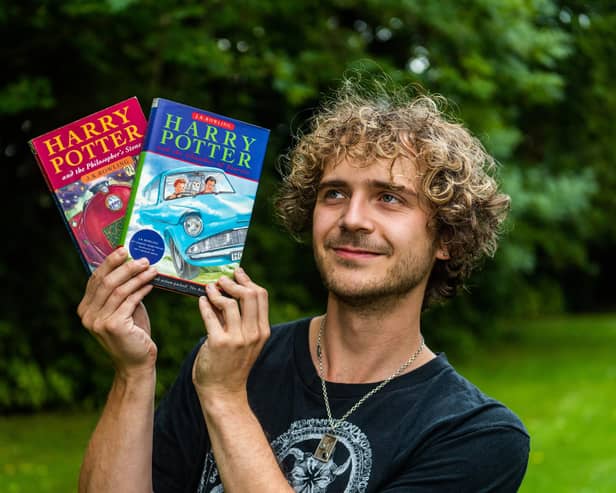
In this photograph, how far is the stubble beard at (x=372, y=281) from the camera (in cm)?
220

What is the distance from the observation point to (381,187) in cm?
224

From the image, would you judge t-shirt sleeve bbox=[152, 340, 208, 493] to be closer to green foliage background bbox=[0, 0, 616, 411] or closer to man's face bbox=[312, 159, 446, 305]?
man's face bbox=[312, 159, 446, 305]

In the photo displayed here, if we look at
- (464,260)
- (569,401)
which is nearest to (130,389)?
(464,260)

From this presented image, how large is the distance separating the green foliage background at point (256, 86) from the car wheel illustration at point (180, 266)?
2.58 metres

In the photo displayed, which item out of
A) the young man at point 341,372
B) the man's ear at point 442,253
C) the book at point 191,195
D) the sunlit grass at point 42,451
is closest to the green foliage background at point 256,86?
the sunlit grass at point 42,451

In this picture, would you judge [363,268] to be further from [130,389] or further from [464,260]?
[130,389]

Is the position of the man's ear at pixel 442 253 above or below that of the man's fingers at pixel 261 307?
above

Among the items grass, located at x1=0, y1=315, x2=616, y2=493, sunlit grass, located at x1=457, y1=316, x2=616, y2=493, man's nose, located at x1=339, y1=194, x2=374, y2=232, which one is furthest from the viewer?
sunlit grass, located at x1=457, y1=316, x2=616, y2=493

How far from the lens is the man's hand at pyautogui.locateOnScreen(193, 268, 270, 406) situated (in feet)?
6.63

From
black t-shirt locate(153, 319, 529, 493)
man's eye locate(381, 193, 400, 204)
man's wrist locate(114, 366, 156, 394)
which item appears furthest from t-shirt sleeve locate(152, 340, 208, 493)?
man's eye locate(381, 193, 400, 204)

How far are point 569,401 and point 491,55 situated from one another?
5127 millimetres

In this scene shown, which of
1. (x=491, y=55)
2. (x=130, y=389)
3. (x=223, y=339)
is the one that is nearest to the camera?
(x=223, y=339)

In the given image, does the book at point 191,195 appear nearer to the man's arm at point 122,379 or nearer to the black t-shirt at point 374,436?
the man's arm at point 122,379

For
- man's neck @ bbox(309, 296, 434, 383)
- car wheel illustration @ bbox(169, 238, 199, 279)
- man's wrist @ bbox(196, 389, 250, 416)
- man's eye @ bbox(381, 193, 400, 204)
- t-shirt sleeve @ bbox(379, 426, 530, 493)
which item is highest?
man's eye @ bbox(381, 193, 400, 204)
